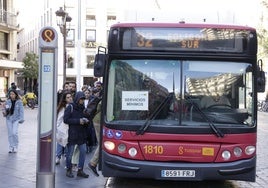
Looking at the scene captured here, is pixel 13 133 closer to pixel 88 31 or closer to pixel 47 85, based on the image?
pixel 47 85

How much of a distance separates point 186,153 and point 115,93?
142 centimetres

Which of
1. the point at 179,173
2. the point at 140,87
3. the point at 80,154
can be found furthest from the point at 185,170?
the point at 80,154

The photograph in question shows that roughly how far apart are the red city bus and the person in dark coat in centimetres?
111

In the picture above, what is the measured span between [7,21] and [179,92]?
37.2 metres

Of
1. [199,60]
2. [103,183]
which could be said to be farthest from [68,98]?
[199,60]

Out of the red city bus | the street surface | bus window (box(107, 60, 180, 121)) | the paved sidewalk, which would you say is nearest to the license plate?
the red city bus

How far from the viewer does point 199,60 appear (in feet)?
23.3

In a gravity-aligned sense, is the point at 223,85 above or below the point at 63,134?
above

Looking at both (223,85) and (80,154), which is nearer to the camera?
(223,85)

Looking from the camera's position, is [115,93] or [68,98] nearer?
[115,93]

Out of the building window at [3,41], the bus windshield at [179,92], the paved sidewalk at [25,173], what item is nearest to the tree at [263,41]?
the building window at [3,41]

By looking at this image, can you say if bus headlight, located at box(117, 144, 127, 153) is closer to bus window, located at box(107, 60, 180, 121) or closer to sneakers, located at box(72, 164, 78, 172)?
bus window, located at box(107, 60, 180, 121)

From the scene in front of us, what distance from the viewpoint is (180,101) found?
22.8 feet

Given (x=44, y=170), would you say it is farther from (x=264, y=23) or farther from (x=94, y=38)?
(x=94, y=38)
